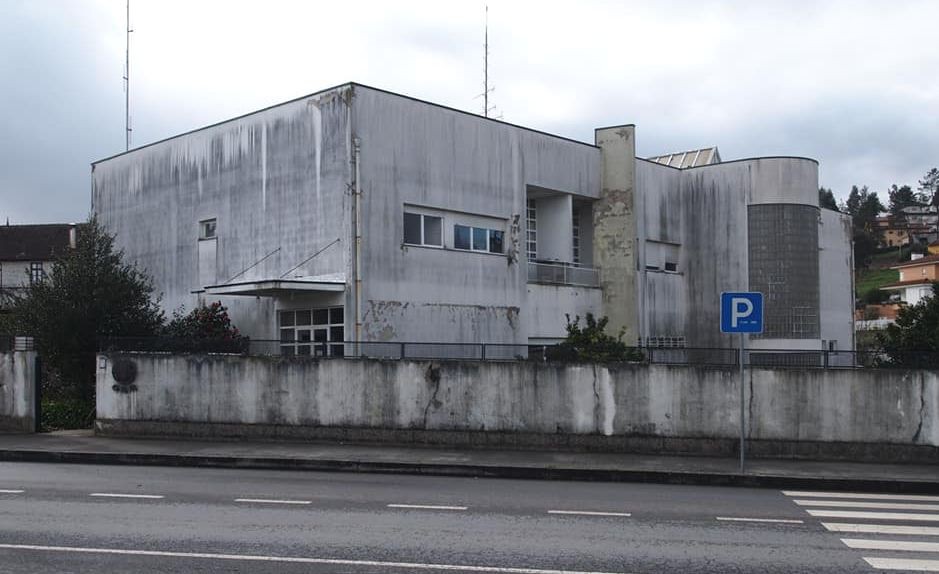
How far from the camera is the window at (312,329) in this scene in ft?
77.9

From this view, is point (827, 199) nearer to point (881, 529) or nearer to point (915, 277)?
point (915, 277)

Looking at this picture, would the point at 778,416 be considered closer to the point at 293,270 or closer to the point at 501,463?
the point at 501,463

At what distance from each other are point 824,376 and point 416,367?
25.9 ft

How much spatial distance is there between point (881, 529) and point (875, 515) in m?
1.11

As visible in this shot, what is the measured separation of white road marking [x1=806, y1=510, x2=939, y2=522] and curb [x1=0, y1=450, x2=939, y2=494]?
2309 millimetres


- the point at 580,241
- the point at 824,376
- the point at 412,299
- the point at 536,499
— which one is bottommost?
the point at 536,499

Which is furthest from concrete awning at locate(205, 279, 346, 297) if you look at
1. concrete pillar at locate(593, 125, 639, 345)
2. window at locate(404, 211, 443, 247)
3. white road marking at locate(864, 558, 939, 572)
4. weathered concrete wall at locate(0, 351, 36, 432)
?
white road marking at locate(864, 558, 939, 572)

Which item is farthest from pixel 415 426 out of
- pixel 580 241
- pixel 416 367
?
pixel 580 241

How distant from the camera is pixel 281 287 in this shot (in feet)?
74.3

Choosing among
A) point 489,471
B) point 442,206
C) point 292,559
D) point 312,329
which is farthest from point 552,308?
point 292,559

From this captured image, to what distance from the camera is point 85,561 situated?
7.83m

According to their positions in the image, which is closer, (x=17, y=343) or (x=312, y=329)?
(x=17, y=343)

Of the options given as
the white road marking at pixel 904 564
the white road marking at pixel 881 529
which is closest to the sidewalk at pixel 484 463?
the white road marking at pixel 881 529

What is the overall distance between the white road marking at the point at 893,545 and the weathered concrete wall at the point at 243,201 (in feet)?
54.2
